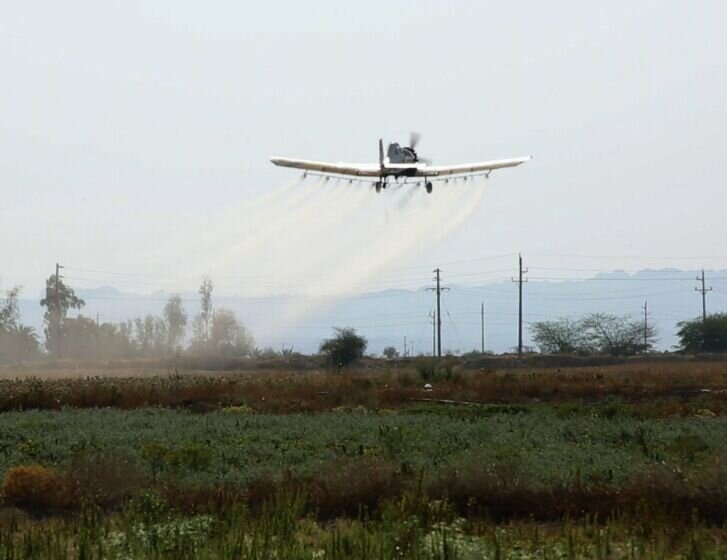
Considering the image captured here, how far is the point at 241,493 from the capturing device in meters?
17.4

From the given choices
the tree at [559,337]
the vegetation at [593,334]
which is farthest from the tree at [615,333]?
the tree at [559,337]

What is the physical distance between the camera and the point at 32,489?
59.3ft

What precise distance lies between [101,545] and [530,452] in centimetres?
1158

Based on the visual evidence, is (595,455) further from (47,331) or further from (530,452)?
(47,331)

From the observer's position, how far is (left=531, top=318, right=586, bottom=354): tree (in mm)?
118562

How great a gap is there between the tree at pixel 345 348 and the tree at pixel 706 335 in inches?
1654

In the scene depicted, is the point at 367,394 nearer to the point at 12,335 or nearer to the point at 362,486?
the point at 362,486

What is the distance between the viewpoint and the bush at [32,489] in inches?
706

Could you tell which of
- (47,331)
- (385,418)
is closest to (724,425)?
(385,418)

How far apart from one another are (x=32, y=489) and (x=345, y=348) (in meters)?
70.7

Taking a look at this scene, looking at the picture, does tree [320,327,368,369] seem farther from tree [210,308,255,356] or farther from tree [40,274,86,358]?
tree [40,274,86,358]

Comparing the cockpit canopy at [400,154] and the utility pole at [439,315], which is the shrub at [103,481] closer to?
the cockpit canopy at [400,154]

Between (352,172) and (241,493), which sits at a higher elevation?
(352,172)

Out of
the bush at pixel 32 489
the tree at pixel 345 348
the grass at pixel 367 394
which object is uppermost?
the tree at pixel 345 348
